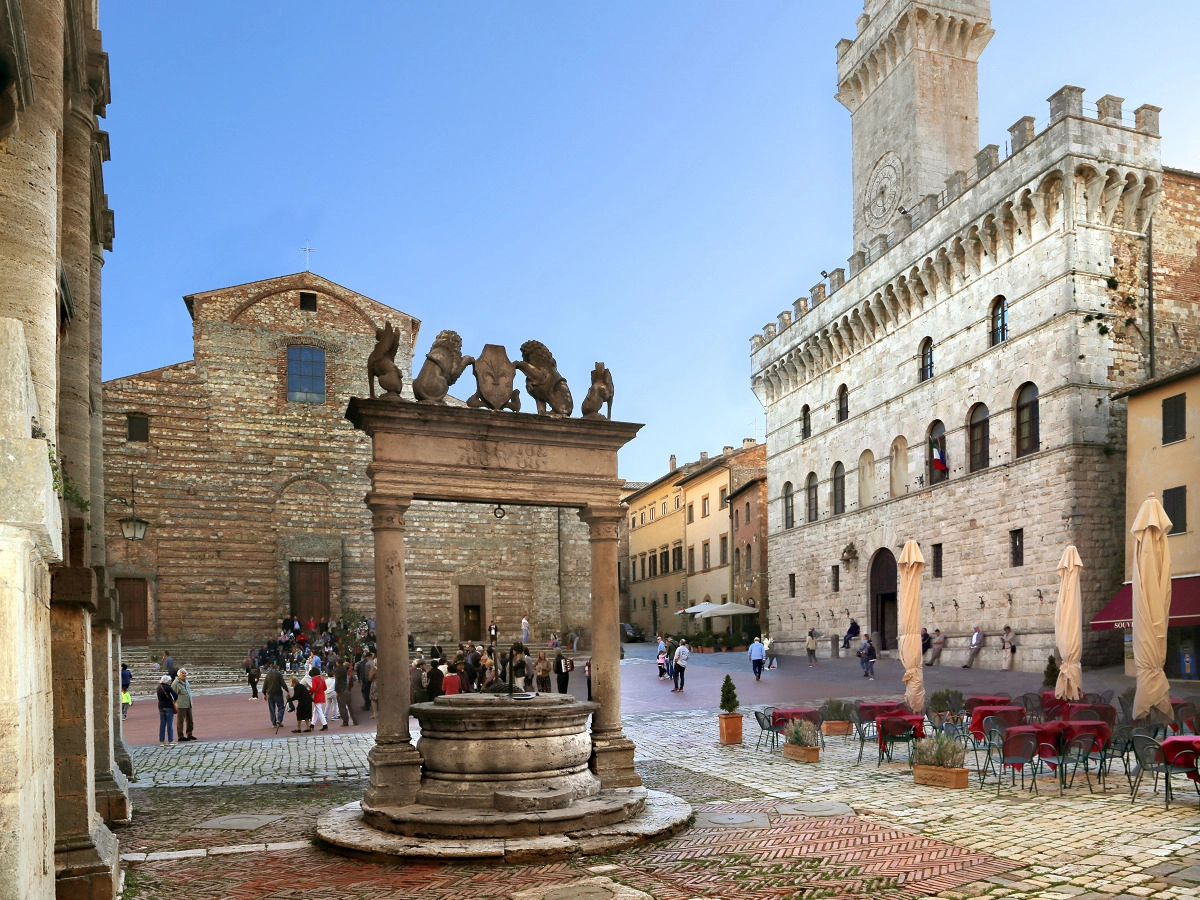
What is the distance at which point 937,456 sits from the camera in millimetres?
30781

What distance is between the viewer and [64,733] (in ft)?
21.5

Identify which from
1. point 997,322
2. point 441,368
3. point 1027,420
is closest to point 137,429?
point 997,322

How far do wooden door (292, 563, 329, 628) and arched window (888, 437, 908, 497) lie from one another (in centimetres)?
2125

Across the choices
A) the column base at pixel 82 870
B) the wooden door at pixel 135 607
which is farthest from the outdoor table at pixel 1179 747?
the wooden door at pixel 135 607

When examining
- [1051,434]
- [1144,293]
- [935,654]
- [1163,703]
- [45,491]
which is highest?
[1144,293]

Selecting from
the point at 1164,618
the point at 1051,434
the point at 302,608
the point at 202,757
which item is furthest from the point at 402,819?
the point at 302,608

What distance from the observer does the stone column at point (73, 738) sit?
6523 millimetres

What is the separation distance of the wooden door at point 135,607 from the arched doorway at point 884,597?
25518 millimetres

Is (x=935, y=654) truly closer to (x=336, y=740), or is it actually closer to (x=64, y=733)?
(x=336, y=740)

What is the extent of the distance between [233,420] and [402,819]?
32.6 m

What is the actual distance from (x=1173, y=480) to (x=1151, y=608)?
11.3m

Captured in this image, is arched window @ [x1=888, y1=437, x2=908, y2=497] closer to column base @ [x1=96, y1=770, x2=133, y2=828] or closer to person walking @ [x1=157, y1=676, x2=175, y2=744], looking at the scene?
person walking @ [x1=157, y1=676, x2=175, y2=744]

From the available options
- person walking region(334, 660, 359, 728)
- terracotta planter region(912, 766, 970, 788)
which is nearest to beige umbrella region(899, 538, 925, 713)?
terracotta planter region(912, 766, 970, 788)

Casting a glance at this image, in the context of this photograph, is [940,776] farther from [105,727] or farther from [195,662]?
[195,662]
